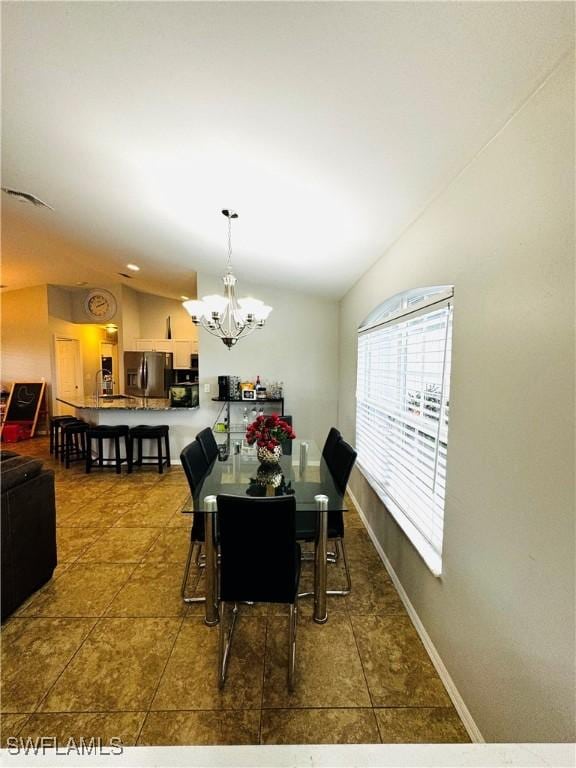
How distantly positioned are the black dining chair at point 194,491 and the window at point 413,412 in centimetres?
139

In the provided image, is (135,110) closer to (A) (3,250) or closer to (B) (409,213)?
(B) (409,213)

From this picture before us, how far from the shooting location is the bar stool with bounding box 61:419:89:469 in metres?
4.97

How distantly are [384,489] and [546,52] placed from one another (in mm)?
2578

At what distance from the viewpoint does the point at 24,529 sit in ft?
6.83

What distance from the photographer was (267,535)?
1.61 metres

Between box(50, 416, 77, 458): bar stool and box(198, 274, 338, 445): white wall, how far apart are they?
2.35m

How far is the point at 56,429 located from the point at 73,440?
38 centimetres

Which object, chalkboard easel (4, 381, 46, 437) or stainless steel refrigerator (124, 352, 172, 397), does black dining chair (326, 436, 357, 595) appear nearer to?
stainless steel refrigerator (124, 352, 172, 397)

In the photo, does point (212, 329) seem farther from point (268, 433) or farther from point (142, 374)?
point (142, 374)

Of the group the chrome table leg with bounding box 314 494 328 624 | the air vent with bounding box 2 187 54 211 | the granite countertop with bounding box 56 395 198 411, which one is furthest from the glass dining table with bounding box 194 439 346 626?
the air vent with bounding box 2 187 54 211

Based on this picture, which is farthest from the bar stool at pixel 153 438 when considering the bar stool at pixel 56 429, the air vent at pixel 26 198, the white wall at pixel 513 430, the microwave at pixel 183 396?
the white wall at pixel 513 430

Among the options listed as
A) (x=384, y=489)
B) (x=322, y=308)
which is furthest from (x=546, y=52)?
(x=322, y=308)

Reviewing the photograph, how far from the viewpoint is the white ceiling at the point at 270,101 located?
37.8 inches

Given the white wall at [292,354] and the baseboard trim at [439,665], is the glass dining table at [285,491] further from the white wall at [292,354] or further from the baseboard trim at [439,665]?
the white wall at [292,354]
